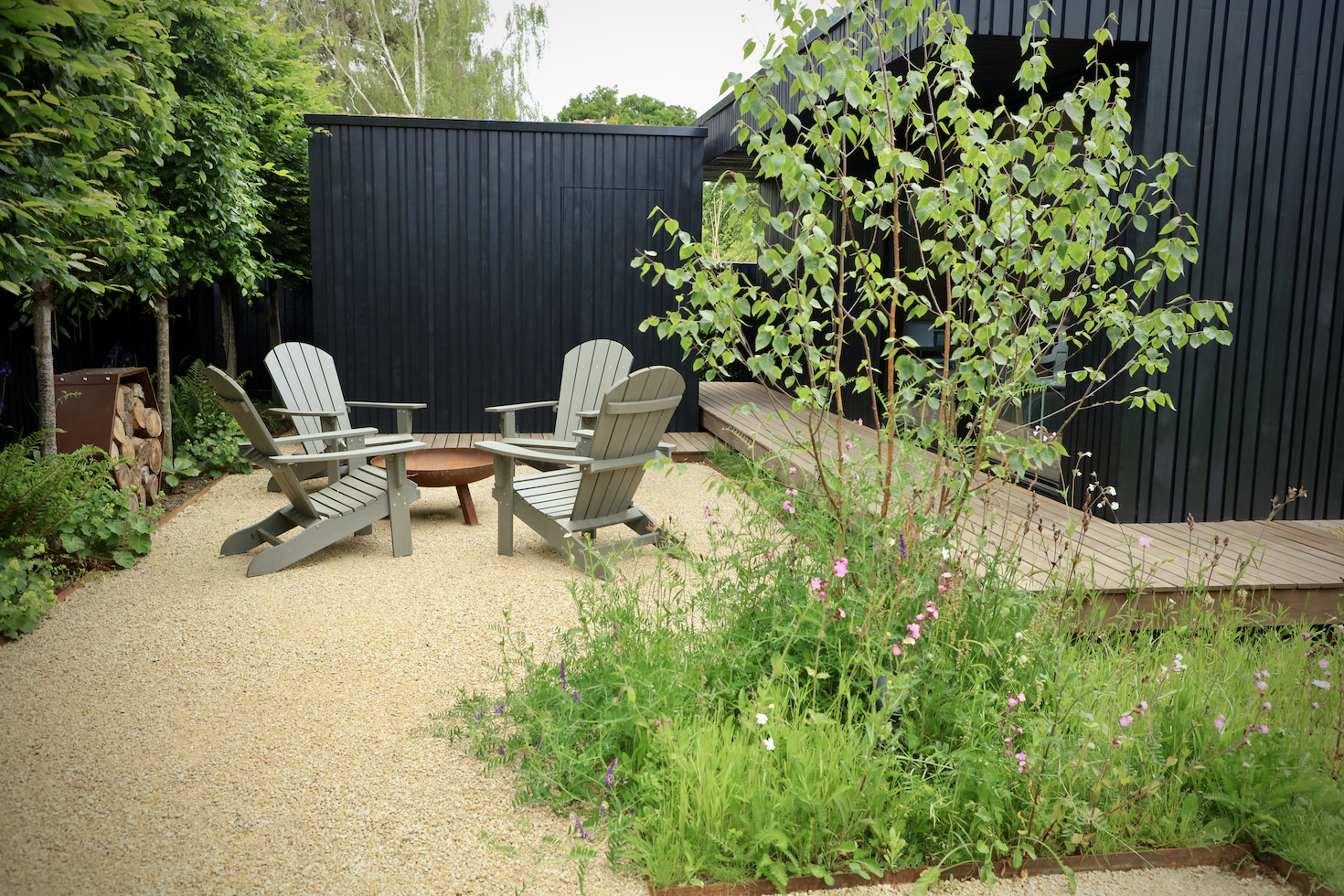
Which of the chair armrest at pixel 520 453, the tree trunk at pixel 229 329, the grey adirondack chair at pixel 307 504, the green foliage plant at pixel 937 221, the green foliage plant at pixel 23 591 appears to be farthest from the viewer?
the tree trunk at pixel 229 329

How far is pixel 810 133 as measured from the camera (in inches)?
86.0

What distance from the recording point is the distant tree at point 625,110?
34.1 m

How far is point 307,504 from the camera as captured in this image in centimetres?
403

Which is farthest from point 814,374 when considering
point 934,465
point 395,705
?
point 395,705

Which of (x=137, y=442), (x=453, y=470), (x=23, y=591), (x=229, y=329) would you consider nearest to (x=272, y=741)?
(x=23, y=591)

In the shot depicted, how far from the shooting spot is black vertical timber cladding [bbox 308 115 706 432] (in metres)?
7.09

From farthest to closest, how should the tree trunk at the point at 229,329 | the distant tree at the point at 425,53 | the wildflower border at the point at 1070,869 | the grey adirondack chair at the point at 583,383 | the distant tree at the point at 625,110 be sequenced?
the distant tree at the point at 625,110
the distant tree at the point at 425,53
the tree trunk at the point at 229,329
the grey adirondack chair at the point at 583,383
the wildflower border at the point at 1070,869

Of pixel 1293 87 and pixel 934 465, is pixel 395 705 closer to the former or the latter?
pixel 934 465

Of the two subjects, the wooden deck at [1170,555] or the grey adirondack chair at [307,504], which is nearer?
the wooden deck at [1170,555]

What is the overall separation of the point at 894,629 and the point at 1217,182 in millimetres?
3199

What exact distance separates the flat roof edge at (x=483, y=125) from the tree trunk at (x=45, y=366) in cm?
338

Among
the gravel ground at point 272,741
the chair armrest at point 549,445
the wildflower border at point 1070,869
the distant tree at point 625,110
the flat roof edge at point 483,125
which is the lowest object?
the gravel ground at point 272,741

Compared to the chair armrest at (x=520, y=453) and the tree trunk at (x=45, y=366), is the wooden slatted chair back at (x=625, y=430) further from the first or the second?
the tree trunk at (x=45, y=366)

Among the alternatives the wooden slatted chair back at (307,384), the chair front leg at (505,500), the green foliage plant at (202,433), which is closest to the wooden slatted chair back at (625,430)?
the chair front leg at (505,500)
